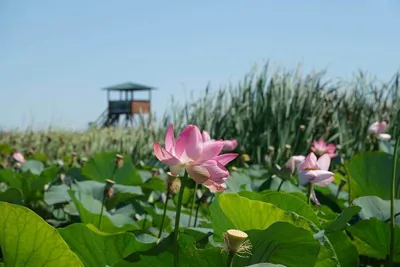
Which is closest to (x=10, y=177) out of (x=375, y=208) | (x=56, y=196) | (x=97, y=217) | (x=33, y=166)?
(x=56, y=196)

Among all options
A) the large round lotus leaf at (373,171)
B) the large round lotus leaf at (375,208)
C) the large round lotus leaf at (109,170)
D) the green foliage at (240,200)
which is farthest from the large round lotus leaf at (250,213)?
the large round lotus leaf at (109,170)

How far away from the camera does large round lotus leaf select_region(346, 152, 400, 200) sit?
6.06 feet

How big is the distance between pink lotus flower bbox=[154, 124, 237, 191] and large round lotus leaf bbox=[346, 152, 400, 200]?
992 mm

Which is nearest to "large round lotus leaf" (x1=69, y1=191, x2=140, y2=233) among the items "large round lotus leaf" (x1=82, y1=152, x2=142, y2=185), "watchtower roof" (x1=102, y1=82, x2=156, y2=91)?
"large round lotus leaf" (x1=82, y1=152, x2=142, y2=185)

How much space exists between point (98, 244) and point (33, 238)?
22 centimetres

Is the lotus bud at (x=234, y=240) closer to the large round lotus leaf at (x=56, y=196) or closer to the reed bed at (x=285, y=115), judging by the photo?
the large round lotus leaf at (x=56, y=196)

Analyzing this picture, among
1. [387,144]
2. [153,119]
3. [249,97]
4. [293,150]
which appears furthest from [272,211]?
[153,119]

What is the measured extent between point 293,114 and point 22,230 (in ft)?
12.3

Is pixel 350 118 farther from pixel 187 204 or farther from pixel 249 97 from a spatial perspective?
pixel 187 204

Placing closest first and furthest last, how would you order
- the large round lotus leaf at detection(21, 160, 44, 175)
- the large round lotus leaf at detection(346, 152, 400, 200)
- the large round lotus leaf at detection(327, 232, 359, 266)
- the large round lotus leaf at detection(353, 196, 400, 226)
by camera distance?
1. the large round lotus leaf at detection(327, 232, 359, 266)
2. the large round lotus leaf at detection(353, 196, 400, 226)
3. the large round lotus leaf at detection(346, 152, 400, 200)
4. the large round lotus leaf at detection(21, 160, 44, 175)

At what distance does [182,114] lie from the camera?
5039 mm

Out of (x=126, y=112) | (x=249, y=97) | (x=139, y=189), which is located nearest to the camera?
(x=139, y=189)

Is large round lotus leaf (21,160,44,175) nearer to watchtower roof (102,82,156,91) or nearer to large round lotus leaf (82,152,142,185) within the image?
large round lotus leaf (82,152,142,185)

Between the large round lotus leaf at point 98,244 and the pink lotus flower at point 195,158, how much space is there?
16 centimetres
